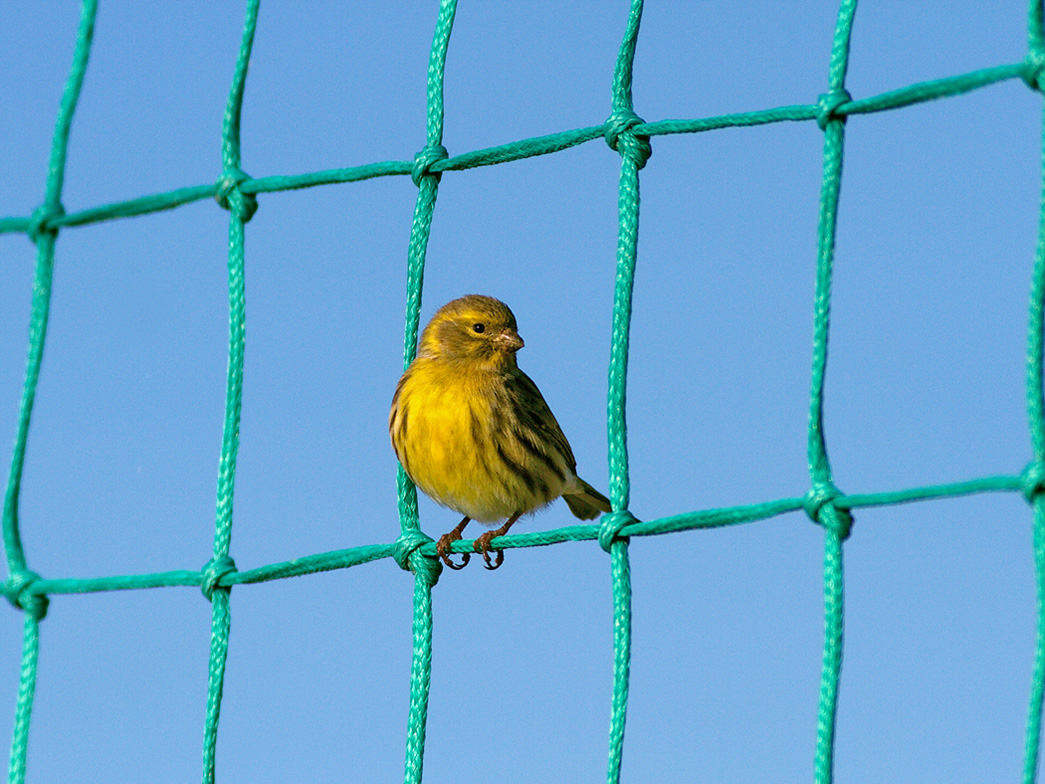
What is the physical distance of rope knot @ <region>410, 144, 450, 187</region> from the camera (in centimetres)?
450

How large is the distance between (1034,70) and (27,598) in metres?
3.51

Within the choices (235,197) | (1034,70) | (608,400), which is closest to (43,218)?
(235,197)

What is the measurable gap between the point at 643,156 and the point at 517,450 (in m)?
1.38

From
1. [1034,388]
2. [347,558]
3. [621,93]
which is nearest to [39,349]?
[347,558]

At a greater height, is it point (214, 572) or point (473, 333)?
point (473, 333)

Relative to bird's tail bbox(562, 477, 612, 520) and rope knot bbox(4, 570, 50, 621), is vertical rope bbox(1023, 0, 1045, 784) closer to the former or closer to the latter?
bird's tail bbox(562, 477, 612, 520)

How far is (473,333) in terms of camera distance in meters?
5.60

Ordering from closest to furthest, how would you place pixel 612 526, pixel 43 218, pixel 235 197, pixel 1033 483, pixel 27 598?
pixel 1033 483, pixel 612 526, pixel 235 197, pixel 27 598, pixel 43 218

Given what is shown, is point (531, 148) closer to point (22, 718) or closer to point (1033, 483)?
point (1033, 483)

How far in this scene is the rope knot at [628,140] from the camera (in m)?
4.10

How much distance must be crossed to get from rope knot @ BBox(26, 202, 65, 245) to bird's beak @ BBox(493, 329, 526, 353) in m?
1.58

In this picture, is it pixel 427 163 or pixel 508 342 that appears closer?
pixel 427 163

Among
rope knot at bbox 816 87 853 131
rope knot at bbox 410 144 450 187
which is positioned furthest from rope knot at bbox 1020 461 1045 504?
rope knot at bbox 410 144 450 187

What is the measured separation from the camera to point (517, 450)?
5.17 metres
